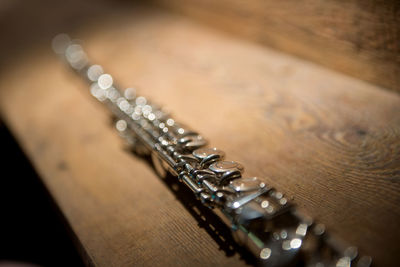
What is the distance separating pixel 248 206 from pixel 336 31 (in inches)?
22.7

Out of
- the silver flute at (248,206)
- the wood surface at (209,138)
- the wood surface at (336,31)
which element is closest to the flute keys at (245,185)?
the silver flute at (248,206)

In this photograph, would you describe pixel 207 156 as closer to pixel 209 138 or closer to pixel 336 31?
pixel 209 138

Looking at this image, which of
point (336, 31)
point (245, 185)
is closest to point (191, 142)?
point (245, 185)

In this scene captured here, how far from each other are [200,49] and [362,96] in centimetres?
62

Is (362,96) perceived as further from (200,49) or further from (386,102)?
(200,49)

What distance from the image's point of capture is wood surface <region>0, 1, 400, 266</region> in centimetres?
56

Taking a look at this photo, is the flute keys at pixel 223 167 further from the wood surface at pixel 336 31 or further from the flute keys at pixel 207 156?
the wood surface at pixel 336 31

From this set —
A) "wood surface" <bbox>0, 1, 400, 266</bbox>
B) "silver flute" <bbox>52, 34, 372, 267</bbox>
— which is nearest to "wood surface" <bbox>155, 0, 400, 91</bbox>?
"wood surface" <bbox>0, 1, 400, 266</bbox>

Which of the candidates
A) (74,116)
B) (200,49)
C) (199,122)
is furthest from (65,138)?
(200,49)

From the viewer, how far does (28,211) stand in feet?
4.42

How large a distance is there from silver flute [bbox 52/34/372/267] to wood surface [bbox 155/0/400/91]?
47cm

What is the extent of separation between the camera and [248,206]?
1.66 feet

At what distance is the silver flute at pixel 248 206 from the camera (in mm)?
462

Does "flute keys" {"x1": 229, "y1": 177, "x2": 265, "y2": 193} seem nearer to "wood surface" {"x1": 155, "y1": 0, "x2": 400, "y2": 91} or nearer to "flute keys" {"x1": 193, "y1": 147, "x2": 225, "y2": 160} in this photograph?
"flute keys" {"x1": 193, "y1": 147, "x2": 225, "y2": 160}
